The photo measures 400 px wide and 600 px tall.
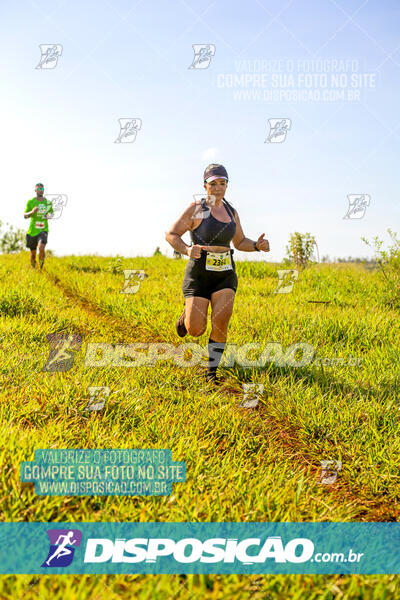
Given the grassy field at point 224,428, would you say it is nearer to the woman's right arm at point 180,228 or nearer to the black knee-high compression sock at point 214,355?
the black knee-high compression sock at point 214,355

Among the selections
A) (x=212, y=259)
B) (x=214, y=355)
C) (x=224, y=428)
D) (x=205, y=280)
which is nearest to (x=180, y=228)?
(x=212, y=259)

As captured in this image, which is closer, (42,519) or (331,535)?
(42,519)

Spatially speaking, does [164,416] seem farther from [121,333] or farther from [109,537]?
[121,333]

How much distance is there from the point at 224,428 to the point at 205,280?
6.37ft

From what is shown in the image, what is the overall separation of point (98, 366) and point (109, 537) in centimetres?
250

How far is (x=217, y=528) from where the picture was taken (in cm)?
205

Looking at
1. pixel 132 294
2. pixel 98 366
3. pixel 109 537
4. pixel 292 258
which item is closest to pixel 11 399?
pixel 98 366

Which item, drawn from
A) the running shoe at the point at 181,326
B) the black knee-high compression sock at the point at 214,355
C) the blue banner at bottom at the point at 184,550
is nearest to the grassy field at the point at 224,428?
the blue banner at bottom at the point at 184,550

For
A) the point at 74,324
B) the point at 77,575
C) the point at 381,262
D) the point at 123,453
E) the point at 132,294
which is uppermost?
the point at 381,262

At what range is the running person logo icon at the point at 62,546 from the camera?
5.87 ft

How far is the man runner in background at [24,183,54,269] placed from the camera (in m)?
12.0

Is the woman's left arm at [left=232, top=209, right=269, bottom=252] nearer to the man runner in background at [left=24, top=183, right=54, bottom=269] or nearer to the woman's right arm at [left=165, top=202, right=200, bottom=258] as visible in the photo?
the woman's right arm at [left=165, top=202, right=200, bottom=258]

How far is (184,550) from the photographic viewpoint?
6.37 feet

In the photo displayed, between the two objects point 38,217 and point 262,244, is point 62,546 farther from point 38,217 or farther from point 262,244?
point 38,217
